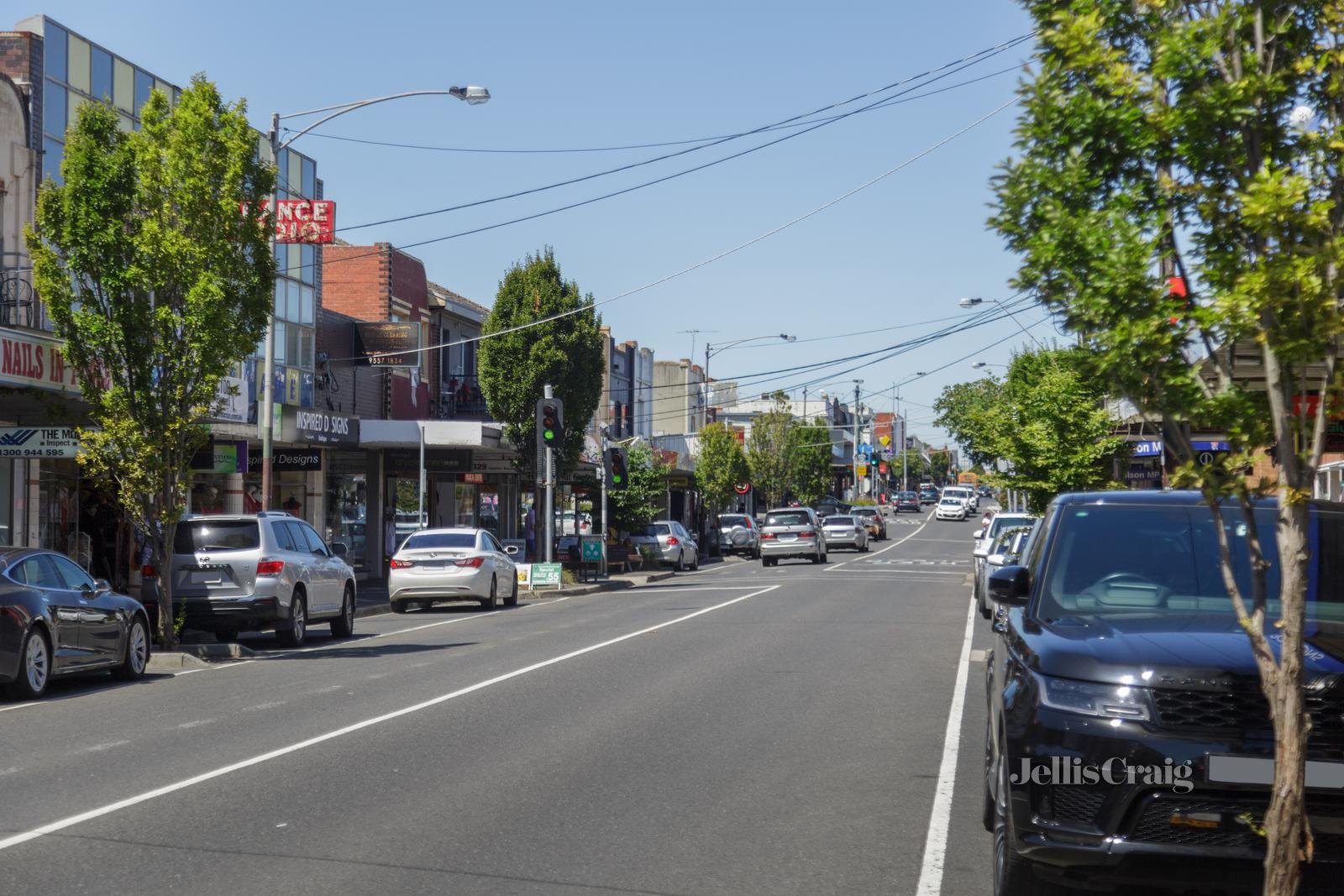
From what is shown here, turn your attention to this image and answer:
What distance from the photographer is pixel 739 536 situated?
2272 inches

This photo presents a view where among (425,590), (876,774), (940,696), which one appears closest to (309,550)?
(425,590)

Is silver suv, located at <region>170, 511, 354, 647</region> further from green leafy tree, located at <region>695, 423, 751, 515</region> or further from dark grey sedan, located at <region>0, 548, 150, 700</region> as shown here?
green leafy tree, located at <region>695, 423, 751, 515</region>

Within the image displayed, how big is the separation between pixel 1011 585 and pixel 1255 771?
1688 mm

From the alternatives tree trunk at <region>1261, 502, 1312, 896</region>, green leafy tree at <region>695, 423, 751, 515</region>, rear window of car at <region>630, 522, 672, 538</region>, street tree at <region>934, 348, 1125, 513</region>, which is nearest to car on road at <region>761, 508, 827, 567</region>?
rear window of car at <region>630, 522, 672, 538</region>

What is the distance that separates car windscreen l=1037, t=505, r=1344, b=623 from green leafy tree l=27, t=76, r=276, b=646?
43.5ft

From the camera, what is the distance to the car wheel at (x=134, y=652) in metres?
15.7

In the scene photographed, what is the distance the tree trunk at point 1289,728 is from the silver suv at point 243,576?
15.4m

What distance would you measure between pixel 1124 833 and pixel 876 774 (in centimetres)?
409

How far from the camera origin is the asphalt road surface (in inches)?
270

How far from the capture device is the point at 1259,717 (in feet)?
17.7

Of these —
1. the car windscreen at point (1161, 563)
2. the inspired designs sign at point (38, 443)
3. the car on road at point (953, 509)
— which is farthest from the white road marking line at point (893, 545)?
the car windscreen at point (1161, 563)

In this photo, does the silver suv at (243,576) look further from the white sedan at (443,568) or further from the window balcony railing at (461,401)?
the window balcony railing at (461,401)

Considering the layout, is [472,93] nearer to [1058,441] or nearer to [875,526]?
[1058,441]

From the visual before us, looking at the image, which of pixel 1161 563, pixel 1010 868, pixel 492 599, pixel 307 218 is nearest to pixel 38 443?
pixel 307 218
